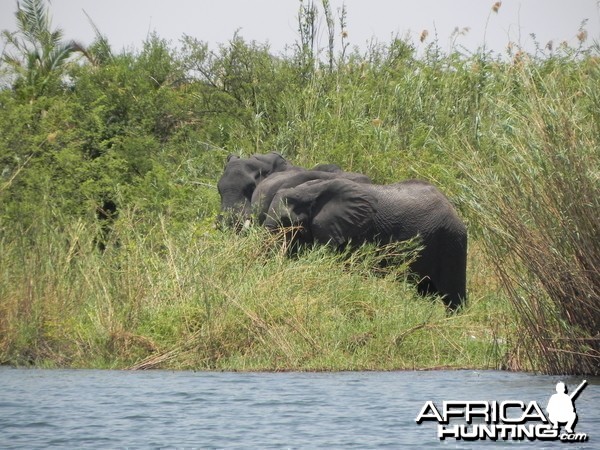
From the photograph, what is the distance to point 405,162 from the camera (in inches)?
774

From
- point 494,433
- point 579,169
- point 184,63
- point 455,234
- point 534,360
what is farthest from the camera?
point 184,63

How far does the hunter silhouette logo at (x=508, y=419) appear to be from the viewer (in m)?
9.12

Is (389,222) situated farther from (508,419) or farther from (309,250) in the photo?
(508,419)

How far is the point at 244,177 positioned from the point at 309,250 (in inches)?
112

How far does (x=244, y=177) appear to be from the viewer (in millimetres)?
18406

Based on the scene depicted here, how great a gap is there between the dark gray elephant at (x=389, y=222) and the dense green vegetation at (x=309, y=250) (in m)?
0.66

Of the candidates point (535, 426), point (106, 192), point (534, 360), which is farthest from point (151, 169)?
point (535, 426)

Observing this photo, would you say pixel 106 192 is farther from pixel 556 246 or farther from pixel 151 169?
pixel 556 246

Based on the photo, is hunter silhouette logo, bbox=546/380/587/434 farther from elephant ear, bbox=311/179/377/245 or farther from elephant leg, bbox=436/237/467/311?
elephant ear, bbox=311/179/377/245

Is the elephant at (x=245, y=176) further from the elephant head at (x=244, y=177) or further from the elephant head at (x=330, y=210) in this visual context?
the elephant head at (x=330, y=210)

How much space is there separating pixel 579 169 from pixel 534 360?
184 cm

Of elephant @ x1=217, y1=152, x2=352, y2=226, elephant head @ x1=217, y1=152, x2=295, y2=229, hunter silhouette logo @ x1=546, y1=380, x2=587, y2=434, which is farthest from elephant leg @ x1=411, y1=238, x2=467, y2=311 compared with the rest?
hunter silhouette logo @ x1=546, y1=380, x2=587, y2=434

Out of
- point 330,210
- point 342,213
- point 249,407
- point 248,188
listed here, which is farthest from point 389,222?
point 249,407

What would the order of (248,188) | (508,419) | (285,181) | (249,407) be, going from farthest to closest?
1. (248,188)
2. (285,181)
3. (249,407)
4. (508,419)
